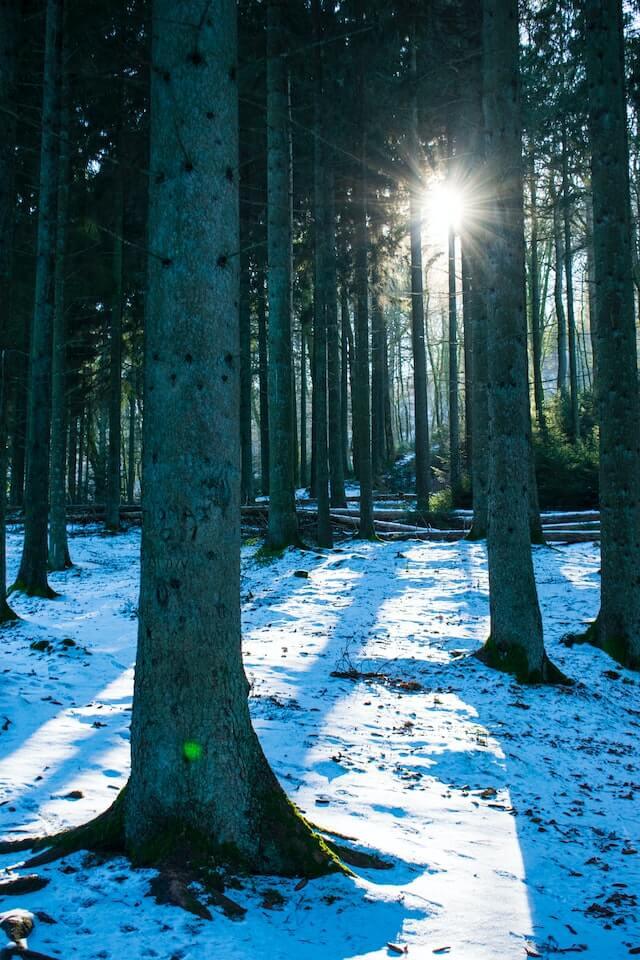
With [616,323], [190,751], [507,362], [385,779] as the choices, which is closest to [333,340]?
[616,323]

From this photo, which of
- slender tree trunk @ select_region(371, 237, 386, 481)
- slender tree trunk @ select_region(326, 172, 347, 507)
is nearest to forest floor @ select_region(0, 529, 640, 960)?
slender tree trunk @ select_region(326, 172, 347, 507)

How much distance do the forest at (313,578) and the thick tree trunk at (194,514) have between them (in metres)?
0.01

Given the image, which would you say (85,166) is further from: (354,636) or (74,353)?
(354,636)

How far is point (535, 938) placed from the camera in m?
2.77

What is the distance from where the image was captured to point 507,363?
6.82 metres

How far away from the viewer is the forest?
111 inches

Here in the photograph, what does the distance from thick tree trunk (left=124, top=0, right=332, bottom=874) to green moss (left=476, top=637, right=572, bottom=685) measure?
4174 millimetres

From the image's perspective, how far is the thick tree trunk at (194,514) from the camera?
112 inches

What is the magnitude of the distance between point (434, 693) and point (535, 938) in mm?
3478

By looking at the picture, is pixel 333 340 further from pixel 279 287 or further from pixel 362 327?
pixel 279 287

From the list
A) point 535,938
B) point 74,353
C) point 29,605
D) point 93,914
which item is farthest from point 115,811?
point 74,353

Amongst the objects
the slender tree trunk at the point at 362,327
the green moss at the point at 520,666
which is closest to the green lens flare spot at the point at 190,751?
the green moss at the point at 520,666

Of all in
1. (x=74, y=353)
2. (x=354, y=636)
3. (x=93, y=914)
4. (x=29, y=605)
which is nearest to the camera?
(x=93, y=914)

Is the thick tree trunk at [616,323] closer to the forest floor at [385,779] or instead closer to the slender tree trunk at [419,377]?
the forest floor at [385,779]
